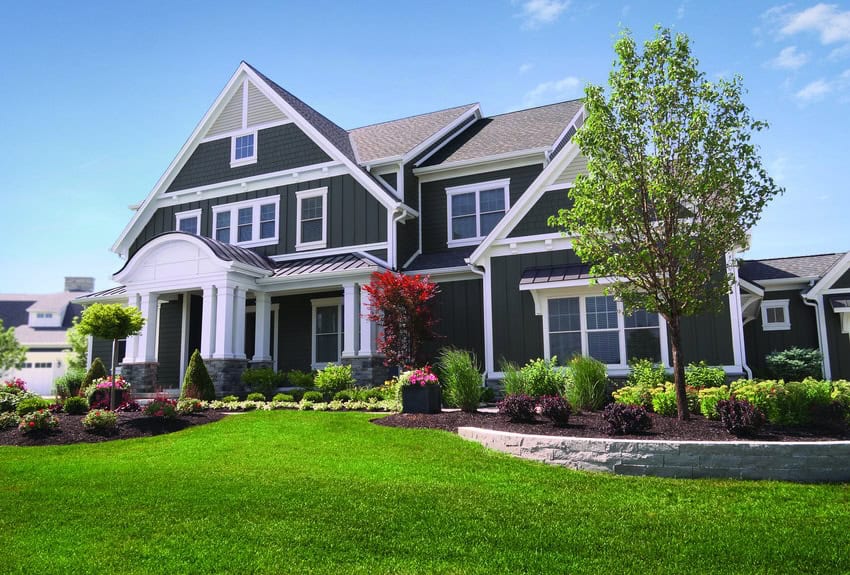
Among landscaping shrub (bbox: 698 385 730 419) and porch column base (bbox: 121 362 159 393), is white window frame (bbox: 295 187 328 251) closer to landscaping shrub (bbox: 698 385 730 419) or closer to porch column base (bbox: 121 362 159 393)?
porch column base (bbox: 121 362 159 393)

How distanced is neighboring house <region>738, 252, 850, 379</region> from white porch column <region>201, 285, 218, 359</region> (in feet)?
45.4

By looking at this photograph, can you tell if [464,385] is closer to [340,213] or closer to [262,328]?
[262,328]

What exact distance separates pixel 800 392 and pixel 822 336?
1072 centimetres

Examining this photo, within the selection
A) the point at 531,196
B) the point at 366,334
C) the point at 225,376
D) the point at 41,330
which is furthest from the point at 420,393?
the point at 41,330

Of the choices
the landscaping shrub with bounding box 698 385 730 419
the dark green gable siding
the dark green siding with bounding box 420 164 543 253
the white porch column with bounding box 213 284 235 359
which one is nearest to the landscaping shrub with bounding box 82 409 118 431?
the white porch column with bounding box 213 284 235 359

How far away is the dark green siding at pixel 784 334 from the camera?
18250 millimetres

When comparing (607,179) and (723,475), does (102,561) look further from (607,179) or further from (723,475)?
(607,179)

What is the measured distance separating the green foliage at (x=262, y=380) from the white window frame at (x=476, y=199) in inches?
254

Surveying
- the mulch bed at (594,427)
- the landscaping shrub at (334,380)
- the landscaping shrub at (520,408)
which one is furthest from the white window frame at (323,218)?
Result: the landscaping shrub at (520,408)

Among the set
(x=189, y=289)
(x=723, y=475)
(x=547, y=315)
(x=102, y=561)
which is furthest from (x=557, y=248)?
(x=102, y=561)

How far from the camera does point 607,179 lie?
9.68 metres

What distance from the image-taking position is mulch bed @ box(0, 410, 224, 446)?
1101cm

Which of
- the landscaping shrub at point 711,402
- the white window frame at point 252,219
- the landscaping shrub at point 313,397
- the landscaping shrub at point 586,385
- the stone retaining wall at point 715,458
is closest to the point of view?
the stone retaining wall at point 715,458

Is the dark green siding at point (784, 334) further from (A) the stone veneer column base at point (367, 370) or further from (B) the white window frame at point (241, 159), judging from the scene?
(B) the white window frame at point (241, 159)
